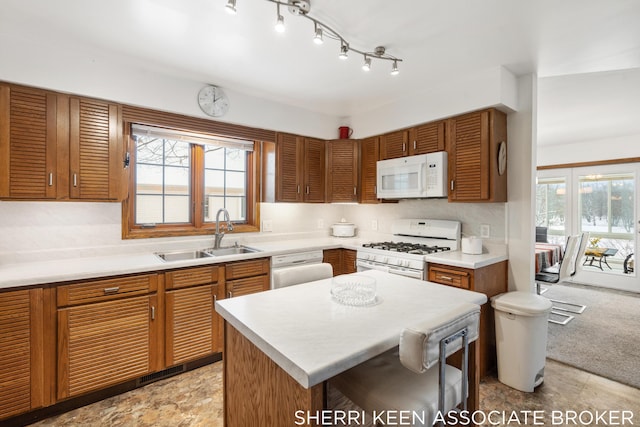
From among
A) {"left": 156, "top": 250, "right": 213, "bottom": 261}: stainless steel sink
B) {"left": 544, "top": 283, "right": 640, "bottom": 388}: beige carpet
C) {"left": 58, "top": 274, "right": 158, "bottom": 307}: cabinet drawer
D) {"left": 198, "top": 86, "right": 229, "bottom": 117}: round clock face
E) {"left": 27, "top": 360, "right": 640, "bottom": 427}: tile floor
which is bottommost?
{"left": 27, "top": 360, "right": 640, "bottom": 427}: tile floor

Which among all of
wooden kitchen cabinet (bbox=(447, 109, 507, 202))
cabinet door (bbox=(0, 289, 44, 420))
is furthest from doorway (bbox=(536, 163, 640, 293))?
cabinet door (bbox=(0, 289, 44, 420))

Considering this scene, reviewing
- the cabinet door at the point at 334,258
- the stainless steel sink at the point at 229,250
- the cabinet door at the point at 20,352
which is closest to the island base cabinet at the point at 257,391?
the cabinet door at the point at 20,352

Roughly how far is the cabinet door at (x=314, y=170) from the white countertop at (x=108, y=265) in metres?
0.84

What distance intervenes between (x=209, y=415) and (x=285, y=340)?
4.42 ft

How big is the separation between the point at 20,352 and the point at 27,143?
1.33 meters

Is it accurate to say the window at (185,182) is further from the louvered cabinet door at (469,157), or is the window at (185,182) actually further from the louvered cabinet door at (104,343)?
the louvered cabinet door at (469,157)

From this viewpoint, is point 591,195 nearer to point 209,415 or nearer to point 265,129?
point 265,129

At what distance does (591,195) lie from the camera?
4.96 m

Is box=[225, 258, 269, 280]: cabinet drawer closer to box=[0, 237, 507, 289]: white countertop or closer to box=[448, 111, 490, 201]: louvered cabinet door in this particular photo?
box=[0, 237, 507, 289]: white countertop

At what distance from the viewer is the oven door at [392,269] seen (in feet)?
8.47

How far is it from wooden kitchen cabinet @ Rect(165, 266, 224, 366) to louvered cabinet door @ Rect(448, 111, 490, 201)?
225cm

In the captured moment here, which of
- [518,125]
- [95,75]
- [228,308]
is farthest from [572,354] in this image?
[95,75]

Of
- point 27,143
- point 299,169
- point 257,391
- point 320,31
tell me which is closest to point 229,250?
point 299,169

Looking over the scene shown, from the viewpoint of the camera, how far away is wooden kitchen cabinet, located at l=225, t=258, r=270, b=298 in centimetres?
258
